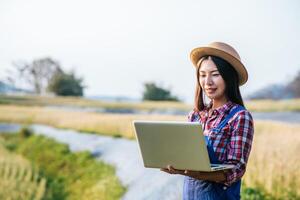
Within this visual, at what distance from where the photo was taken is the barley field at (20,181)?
15.8 ft

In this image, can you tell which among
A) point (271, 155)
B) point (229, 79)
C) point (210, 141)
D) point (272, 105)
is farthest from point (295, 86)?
point (210, 141)

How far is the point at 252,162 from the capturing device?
3.76 meters

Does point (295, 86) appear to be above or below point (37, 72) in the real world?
above

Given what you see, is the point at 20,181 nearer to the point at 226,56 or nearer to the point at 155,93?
the point at 155,93

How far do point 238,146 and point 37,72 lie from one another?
3651 mm

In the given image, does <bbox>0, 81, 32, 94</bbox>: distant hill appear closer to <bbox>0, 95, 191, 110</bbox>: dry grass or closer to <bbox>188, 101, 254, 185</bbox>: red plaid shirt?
<bbox>0, 95, 191, 110</bbox>: dry grass

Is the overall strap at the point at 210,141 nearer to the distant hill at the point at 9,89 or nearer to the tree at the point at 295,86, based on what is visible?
the tree at the point at 295,86

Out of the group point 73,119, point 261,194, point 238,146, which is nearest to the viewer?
point 238,146

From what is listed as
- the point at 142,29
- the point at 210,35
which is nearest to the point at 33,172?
the point at 142,29

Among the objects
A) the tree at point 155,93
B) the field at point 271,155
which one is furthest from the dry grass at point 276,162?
the tree at point 155,93

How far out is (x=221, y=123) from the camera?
1.66m

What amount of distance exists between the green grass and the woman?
2686 mm

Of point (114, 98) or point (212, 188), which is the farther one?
point (114, 98)

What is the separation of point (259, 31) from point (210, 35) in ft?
1.15
